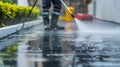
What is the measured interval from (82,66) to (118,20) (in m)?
14.9

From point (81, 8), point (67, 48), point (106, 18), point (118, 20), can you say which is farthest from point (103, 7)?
point (67, 48)

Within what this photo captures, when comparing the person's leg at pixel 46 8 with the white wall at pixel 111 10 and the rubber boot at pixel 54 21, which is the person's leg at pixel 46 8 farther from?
the white wall at pixel 111 10

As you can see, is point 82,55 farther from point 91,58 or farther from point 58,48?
point 58,48

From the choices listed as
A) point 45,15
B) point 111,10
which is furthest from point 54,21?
point 111,10

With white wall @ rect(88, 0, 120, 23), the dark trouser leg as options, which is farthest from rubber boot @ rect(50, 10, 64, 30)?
white wall @ rect(88, 0, 120, 23)

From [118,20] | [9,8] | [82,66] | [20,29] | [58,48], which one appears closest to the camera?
[82,66]

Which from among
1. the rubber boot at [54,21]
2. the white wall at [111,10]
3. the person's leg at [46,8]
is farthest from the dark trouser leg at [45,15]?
the white wall at [111,10]

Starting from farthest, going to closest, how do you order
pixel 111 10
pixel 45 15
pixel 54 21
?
pixel 111 10, pixel 45 15, pixel 54 21

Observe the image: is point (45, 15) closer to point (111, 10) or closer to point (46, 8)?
point (46, 8)

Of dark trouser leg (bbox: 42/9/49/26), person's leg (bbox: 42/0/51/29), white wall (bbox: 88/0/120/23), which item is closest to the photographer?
person's leg (bbox: 42/0/51/29)

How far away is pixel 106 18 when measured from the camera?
24.1 metres

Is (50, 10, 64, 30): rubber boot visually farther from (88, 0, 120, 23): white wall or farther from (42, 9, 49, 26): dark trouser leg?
(88, 0, 120, 23): white wall

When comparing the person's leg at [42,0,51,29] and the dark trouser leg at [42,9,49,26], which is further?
the dark trouser leg at [42,9,49,26]

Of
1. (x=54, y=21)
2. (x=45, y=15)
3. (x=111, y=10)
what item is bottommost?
(x=111, y=10)
